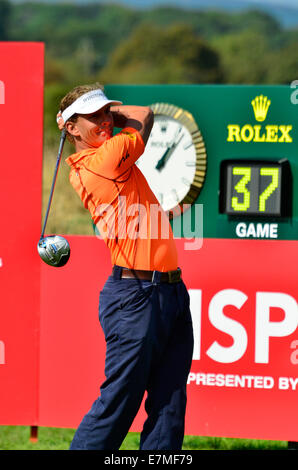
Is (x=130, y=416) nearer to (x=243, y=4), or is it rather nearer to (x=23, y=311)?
(x=23, y=311)

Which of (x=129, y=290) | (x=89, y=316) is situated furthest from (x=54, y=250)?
(x=89, y=316)

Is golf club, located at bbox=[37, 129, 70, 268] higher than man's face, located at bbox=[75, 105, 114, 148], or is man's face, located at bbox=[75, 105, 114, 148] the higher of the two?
man's face, located at bbox=[75, 105, 114, 148]

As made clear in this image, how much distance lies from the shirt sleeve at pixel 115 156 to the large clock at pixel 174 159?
7.31 feet

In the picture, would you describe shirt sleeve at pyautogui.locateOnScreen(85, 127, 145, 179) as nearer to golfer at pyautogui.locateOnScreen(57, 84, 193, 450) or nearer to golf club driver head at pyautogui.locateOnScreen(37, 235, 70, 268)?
golfer at pyautogui.locateOnScreen(57, 84, 193, 450)

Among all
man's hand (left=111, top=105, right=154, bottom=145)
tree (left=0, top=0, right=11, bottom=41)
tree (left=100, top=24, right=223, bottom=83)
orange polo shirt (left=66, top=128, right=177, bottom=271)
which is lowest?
orange polo shirt (left=66, top=128, right=177, bottom=271)

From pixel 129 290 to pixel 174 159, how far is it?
2518 millimetres

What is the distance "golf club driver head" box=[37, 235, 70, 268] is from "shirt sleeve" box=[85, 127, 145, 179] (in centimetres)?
53

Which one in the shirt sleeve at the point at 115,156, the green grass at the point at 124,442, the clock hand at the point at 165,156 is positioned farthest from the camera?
the clock hand at the point at 165,156

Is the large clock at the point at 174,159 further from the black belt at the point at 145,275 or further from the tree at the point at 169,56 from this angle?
the tree at the point at 169,56

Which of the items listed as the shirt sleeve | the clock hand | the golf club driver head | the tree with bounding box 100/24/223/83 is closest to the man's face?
the shirt sleeve

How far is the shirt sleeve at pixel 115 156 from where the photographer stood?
11.9ft

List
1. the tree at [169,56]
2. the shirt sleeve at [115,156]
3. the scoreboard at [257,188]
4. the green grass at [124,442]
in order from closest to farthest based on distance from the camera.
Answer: the shirt sleeve at [115,156], the green grass at [124,442], the scoreboard at [257,188], the tree at [169,56]

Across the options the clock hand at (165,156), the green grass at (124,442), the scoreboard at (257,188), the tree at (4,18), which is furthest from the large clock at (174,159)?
the tree at (4,18)

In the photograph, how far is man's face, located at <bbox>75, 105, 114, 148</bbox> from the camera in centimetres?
381
